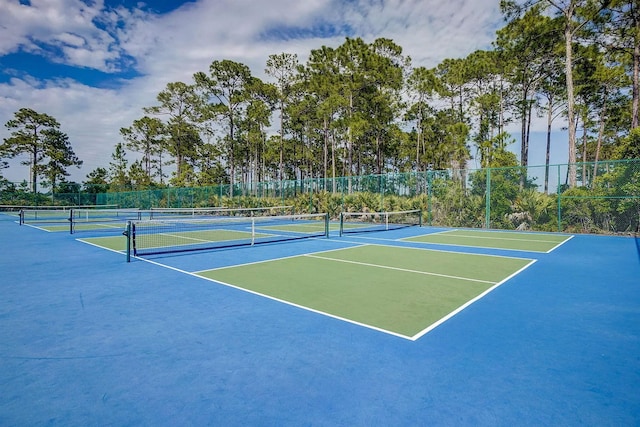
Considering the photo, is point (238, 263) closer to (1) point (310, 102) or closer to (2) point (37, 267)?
(2) point (37, 267)

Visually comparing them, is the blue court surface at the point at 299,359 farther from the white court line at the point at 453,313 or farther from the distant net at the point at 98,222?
the distant net at the point at 98,222

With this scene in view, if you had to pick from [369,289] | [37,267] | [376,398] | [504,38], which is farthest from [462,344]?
[504,38]

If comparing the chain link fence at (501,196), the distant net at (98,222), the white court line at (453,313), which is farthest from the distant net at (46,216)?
the white court line at (453,313)

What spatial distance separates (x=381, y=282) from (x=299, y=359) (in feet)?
10.7

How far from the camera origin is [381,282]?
629 cm

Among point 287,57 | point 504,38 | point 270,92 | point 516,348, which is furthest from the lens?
point 270,92

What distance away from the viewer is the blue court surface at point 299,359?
250cm

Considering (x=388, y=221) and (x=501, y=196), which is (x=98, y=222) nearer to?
(x=388, y=221)

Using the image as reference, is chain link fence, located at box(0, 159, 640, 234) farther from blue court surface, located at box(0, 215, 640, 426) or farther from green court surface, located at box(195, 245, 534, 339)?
blue court surface, located at box(0, 215, 640, 426)

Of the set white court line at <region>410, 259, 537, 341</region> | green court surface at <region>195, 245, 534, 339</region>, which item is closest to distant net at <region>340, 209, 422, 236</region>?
green court surface at <region>195, 245, 534, 339</region>

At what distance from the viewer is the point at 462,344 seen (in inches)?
142

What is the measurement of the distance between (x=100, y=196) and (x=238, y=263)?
4554cm

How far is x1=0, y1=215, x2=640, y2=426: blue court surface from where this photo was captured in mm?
2500

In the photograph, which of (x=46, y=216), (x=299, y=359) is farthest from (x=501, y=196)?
(x=46, y=216)
